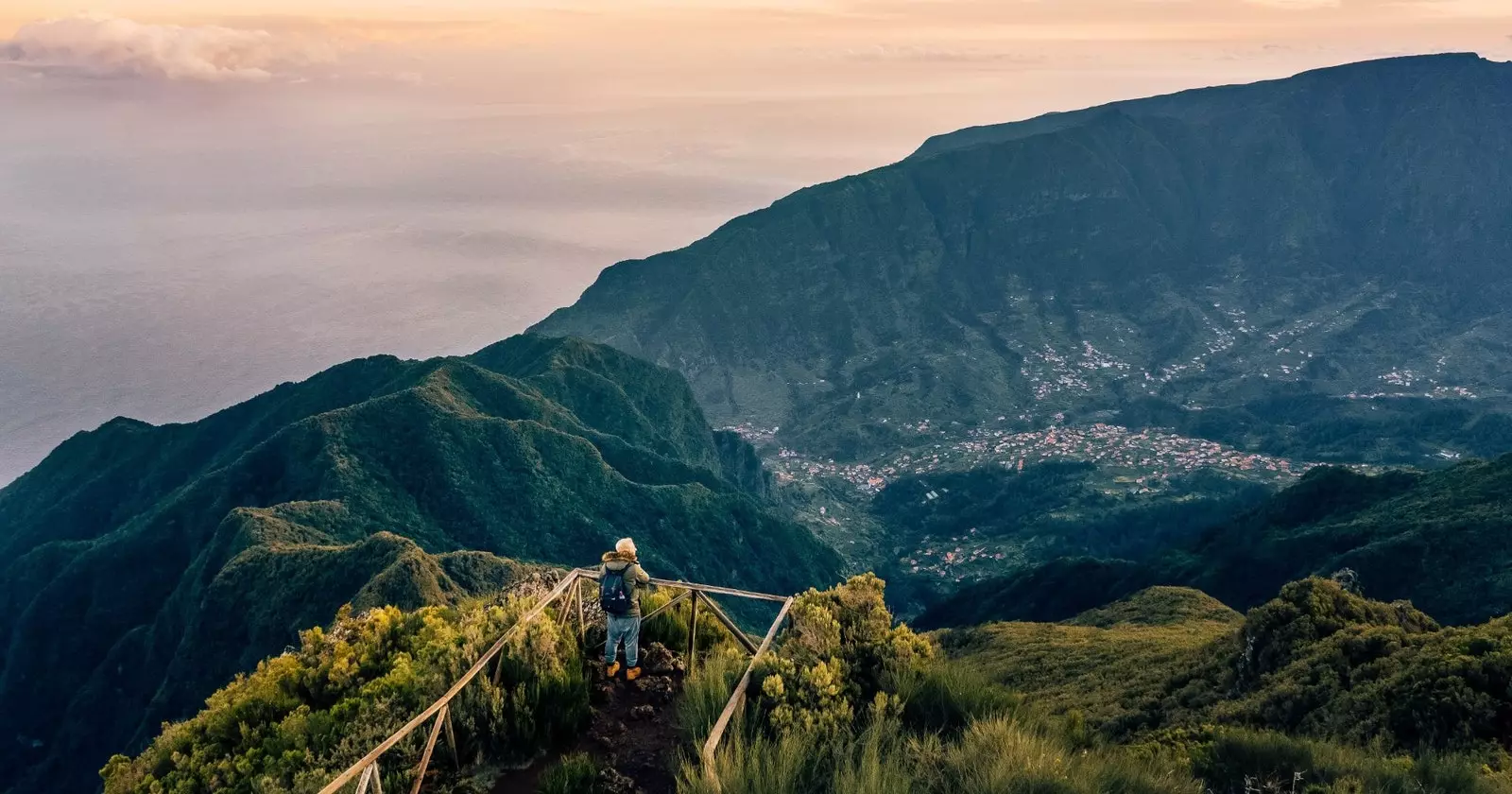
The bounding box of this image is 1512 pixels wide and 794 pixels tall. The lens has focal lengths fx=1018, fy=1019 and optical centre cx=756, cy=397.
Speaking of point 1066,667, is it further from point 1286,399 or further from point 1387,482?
point 1286,399

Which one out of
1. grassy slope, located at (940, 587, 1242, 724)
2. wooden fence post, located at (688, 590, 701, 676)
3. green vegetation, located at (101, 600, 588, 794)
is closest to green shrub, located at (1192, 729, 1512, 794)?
wooden fence post, located at (688, 590, 701, 676)

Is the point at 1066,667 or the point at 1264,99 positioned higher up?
the point at 1264,99

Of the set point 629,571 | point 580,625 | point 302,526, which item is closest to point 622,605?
point 629,571

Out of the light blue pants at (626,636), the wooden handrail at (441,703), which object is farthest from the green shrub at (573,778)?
the light blue pants at (626,636)

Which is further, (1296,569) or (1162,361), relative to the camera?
(1162,361)

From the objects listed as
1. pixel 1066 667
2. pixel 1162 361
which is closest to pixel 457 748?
pixel 1066 667

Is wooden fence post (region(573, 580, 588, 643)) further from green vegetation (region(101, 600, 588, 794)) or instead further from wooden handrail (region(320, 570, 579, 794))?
green vegetation (region(101, 600, 588, 794))

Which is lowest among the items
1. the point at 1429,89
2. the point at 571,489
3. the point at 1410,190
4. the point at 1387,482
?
the point at 1387,482
